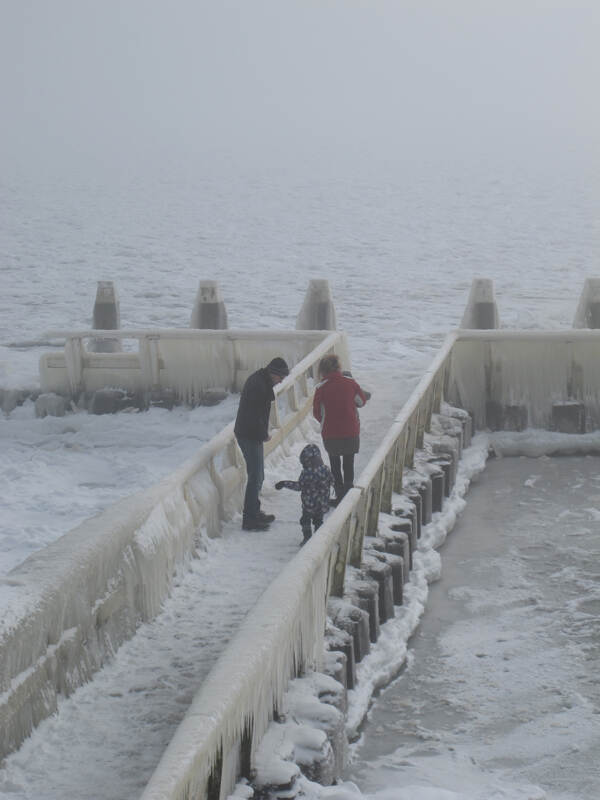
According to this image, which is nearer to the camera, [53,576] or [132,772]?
[132,772]

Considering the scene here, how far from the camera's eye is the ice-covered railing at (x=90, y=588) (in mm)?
8258

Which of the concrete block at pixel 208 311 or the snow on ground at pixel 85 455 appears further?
the concrete block at pixel 208 311

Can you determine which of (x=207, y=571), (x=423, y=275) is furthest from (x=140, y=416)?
(x=423, y=275)

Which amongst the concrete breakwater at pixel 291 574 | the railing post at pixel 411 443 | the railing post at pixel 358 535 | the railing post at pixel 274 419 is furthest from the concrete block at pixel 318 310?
the railing post at pixel 358 535

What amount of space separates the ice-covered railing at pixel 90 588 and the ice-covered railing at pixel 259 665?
1255mm

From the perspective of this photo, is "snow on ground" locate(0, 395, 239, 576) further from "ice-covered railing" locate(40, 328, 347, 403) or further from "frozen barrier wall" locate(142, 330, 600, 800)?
"frozen barrier wall" locate(142, 330, 600, 800)

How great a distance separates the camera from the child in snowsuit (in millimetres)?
11422

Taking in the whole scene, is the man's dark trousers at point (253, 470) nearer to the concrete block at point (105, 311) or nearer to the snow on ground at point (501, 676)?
the snow on ground at point (501, 676)

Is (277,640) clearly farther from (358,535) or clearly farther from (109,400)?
(109,400)

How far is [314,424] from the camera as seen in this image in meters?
16.4

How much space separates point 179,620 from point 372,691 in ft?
5.31

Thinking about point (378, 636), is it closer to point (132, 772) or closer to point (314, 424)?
point (132, 772)

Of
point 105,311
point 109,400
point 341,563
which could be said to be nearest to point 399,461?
point 341,563

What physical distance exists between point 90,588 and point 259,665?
1.87 meters
